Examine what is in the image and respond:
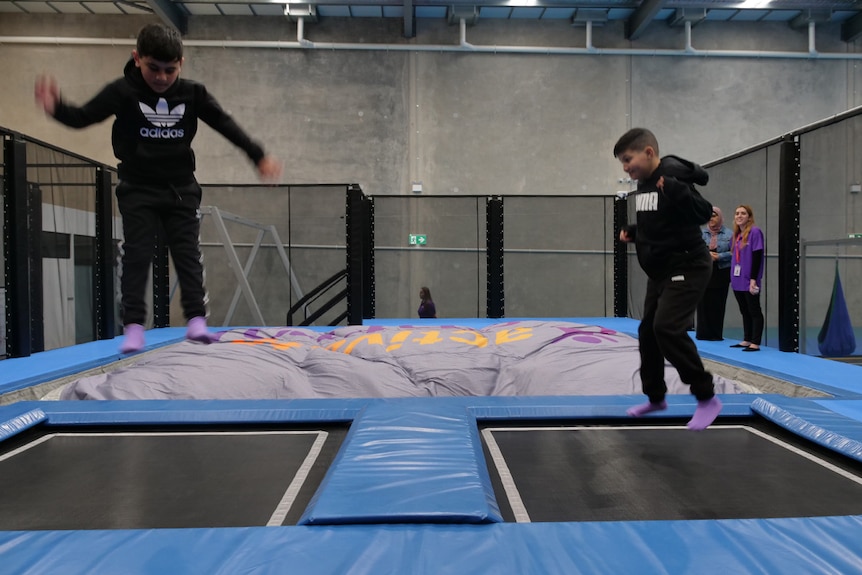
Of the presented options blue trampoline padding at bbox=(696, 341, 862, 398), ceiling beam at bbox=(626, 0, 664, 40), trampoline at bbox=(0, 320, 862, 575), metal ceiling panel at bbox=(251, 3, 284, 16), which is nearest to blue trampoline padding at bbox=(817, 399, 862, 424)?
trampoline at bbox=(0, 320, 862, 575)

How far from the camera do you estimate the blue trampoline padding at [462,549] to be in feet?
3.23

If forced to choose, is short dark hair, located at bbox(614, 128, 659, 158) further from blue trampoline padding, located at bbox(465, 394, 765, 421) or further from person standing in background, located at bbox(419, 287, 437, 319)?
person standing in background, located at bbox(419, 287, 437, 319)

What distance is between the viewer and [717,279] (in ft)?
13.6

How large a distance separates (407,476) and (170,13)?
800cm

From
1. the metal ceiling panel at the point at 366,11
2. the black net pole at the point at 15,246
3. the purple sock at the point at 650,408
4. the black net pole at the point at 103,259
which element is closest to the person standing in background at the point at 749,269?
the purple sock at the point at 650,408

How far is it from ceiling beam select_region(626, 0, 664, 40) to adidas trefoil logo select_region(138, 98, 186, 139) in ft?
23.3

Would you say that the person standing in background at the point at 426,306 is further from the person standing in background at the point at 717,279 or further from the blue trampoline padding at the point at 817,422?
the blue trampoline padding at the point at 817,422

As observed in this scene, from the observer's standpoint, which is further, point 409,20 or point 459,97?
point 459,97

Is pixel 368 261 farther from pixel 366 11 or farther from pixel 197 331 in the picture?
pixel 197 331

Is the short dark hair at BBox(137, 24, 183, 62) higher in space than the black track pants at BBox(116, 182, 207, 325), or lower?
higher

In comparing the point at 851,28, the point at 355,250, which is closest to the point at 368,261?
the point at 355,250

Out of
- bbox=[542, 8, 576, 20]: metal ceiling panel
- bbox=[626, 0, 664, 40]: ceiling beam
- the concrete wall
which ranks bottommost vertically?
the concrete wall

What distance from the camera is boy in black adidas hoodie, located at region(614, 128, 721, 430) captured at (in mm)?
1567

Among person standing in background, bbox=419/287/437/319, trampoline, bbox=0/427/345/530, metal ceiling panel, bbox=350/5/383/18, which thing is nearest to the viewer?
trampoline, bbox=0/427/345/530
